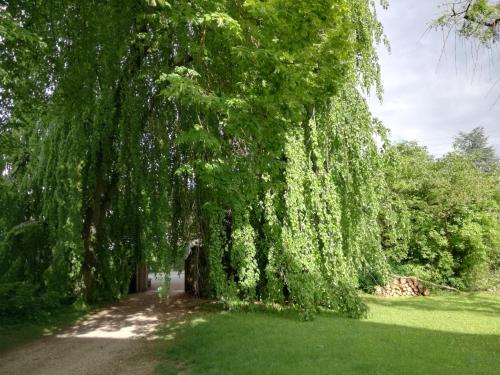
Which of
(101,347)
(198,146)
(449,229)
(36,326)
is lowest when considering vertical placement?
(101,347)

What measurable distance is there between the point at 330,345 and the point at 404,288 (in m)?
8.45

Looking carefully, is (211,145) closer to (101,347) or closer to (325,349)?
(325,349)

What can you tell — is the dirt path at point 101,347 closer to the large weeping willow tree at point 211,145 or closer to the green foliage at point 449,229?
the large weeping willow tree at point 211,145

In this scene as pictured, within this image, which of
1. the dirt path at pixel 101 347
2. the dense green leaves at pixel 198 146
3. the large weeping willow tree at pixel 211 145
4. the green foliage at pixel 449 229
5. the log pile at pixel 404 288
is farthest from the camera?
the green foliage at pixel 449 229

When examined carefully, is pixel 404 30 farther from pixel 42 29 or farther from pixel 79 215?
pixel 79 215

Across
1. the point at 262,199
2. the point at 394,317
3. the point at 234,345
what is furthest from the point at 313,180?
the point at 394,317

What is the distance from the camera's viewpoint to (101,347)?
6238 mm

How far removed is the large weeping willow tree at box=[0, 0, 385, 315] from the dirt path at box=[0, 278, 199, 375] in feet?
3.79

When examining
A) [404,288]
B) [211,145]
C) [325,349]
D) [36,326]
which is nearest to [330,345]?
[325,349]

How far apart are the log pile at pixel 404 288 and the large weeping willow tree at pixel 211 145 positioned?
4729 mm

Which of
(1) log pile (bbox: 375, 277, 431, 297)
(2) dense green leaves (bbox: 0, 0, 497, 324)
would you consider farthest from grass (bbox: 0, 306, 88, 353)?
(1) log pile (bbox: 375, 277, 431, 297)

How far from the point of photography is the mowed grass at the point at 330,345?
181 inches

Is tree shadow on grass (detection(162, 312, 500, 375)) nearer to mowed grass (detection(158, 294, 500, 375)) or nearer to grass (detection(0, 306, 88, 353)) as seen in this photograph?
mowed grass (detection(158, 294, 500, 375))

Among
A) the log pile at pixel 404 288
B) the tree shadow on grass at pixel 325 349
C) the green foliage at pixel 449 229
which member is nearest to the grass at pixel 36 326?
the tree shadow on grass at pixel 325 349
